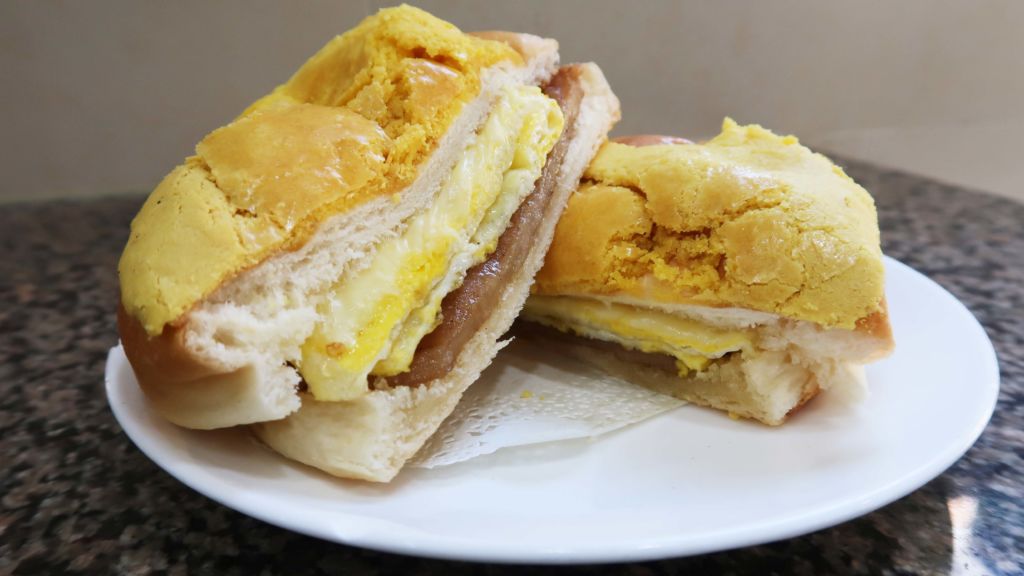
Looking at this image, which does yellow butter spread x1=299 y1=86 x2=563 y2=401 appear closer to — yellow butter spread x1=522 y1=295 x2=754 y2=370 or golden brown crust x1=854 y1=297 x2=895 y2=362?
yellow butter spread x1=522 y1=295 x2=754 y2=370

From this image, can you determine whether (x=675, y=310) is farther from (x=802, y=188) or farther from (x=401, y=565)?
(x=401, y=565)

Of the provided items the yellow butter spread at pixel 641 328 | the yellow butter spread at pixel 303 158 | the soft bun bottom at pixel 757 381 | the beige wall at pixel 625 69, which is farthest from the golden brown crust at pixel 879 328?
the beige wall at pixel 625 69

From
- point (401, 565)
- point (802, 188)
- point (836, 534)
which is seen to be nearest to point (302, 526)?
point (401, 565)

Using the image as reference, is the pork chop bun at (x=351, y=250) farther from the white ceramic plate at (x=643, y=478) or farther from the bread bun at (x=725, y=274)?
the bread bun at (x=725, y=274)

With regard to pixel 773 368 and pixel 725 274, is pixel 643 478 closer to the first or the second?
pixel 773 368

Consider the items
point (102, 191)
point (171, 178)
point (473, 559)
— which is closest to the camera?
point (473, 559)

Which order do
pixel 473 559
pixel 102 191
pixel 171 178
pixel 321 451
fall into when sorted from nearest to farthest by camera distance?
pixel 473 559, pixel 321 451, pixel 171 178, pixel 102 191

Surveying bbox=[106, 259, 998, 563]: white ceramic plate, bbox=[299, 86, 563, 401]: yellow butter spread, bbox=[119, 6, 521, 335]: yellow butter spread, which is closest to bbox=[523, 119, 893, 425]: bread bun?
bbox=[106, 259, 998, 563]: white ceramic plate
